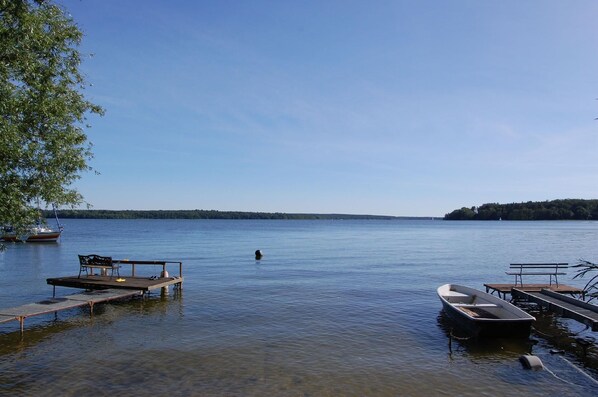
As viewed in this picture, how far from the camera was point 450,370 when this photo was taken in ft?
37.9

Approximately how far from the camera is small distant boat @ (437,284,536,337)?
45.3ft

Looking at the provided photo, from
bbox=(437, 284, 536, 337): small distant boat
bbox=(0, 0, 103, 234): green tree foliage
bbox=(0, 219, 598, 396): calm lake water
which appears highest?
bbox=(0, 0, 103, 234): green tree foliage

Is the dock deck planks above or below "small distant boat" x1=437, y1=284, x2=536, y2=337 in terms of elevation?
above

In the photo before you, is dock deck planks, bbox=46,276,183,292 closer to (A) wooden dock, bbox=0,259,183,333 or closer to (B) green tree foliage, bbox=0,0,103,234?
(A) wooden dock, bbox=0,259,183,333

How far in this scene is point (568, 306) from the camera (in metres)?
15.0

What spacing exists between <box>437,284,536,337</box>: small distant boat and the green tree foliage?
13.0 m

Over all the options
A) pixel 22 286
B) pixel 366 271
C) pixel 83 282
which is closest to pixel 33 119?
pixel 83 282

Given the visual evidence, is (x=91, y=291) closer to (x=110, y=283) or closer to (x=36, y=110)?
(x=110, y=283)

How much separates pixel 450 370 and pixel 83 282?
647 inches

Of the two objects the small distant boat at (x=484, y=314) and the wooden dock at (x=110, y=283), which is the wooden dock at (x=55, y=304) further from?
the small distant boat at (x=484, y=314)

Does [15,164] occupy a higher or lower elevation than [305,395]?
higher

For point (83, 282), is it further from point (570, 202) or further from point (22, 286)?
point (570, 202)

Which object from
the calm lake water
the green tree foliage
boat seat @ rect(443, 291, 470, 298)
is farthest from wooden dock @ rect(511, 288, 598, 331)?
the green tree foliage

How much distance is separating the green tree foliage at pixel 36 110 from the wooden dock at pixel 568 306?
1538cm
